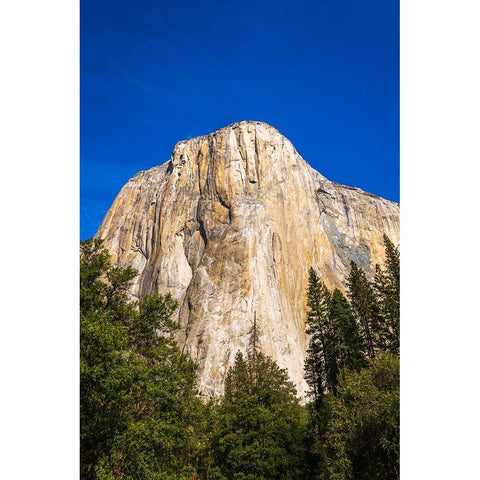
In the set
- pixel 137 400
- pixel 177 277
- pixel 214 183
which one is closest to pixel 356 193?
pixel 214 183

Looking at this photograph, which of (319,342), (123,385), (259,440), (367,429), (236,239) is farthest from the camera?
(236,239)

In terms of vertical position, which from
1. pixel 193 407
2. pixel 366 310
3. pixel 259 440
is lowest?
pixel 259 440

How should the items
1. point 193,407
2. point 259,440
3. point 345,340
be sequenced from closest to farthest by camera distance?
point 193,407 → point 259,440 → point 345,340

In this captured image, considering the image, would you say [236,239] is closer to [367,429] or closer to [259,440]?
[259,440]

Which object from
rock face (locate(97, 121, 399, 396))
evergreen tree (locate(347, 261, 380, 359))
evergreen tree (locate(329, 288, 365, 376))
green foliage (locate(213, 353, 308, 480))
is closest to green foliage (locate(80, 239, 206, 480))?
green foliage (locate(213, 353, 308, 480))

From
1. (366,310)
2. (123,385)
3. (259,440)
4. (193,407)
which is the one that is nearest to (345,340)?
(366,310)

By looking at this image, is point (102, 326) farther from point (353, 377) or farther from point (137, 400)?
point (353, 377)

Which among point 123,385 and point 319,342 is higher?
point 123,385

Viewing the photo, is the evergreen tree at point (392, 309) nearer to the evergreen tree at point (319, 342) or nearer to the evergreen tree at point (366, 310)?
A: the evergreen tree at point (366, 310)
